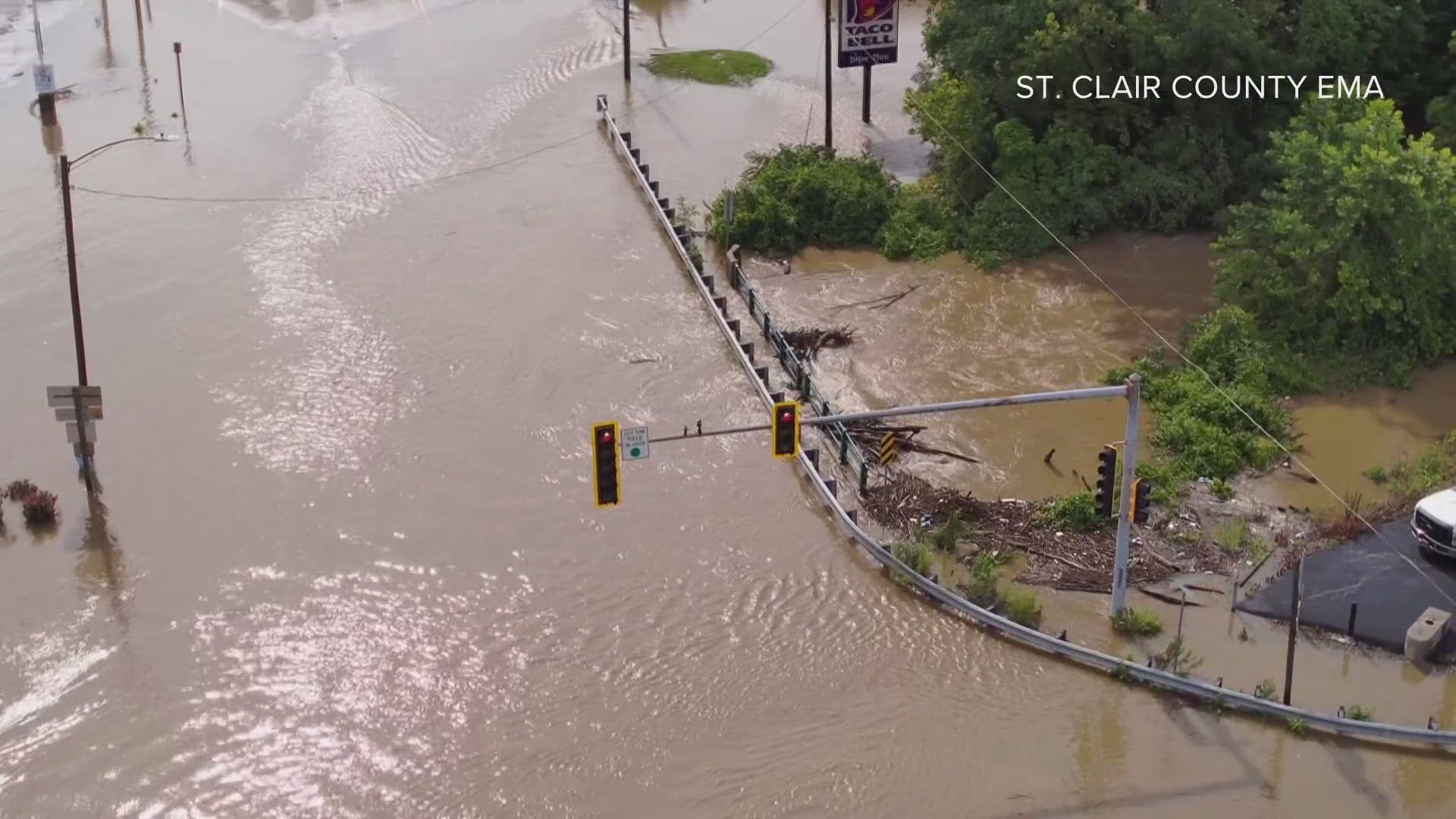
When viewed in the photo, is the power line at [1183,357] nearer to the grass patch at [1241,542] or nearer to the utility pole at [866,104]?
the grass patch at [1241,542]

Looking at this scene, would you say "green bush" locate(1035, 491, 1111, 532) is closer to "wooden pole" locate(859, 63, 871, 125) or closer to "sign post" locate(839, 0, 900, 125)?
"sign post" locate(839, 0, 900, 125)

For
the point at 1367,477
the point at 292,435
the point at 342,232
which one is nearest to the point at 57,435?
the point at 292,435

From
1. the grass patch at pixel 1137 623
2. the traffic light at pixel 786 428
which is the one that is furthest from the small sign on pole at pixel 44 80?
the grass patch at pixel 1137 623

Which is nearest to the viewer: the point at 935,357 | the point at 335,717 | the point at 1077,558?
the point at 335,717

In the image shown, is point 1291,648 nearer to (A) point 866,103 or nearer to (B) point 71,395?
(B) point 71,395

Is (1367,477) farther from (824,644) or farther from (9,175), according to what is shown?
(9,175)

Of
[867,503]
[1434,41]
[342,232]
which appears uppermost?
[1434,41]
